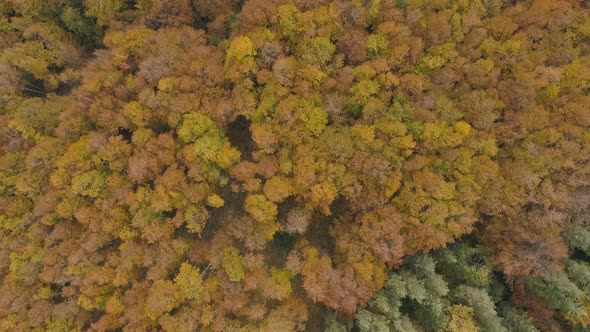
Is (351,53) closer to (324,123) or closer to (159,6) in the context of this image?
(324,123)

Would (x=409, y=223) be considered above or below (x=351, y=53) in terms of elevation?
below

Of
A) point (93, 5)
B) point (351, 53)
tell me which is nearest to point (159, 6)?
point (93, 5)

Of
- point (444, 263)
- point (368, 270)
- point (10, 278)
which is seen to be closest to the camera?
point (368, 270)

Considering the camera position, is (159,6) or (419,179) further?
(159,6)

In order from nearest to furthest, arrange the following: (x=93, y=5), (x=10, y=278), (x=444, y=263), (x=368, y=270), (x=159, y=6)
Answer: (x=368, y=270)
(x=444, y=263)
(x=10, y=278)
(x=159, y=6)
(x=93, y=5)

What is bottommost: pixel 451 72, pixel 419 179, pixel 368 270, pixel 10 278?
pixel 10 278

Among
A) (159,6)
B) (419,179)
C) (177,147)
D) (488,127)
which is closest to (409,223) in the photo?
(419,179)

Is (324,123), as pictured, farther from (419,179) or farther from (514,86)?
(514,86)
